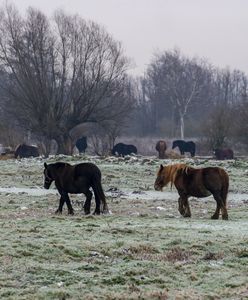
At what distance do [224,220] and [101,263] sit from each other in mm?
6422

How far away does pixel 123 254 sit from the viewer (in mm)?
10609

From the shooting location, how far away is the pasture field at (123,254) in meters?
8.49

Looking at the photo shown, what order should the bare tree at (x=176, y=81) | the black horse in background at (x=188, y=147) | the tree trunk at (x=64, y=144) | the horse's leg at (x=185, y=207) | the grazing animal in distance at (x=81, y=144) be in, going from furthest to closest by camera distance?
the bare tree at (x=176, y=81), the grazing animal in distance at (x=81, y=144), the black horse in background at (x=188, y=147), the tree trunk at (x=64, y=144), the horse's leg at (x=185, y=207)

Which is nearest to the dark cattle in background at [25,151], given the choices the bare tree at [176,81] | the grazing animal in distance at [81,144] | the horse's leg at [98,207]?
the grazing animal in distance at [81,144]

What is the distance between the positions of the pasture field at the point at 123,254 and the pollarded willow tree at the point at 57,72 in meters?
31.3

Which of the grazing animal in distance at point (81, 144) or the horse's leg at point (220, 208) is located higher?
the grazing animal in distance at point (81, 144)

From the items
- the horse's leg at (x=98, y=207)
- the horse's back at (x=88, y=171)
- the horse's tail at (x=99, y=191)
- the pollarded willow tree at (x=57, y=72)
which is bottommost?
the horse's leg at (x=98, y=207)

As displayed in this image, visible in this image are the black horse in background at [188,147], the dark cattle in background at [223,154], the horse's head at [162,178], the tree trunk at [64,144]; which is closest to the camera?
the horse's head at [162,178]

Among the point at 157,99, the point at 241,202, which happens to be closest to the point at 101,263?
the point at 241,202

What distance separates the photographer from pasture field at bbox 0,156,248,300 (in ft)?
27.9

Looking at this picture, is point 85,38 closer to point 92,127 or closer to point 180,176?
point 92,127

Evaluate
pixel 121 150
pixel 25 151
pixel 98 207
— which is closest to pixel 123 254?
pixel 98 207

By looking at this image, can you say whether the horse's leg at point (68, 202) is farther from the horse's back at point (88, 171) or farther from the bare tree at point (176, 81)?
the bare tree at point (176, 81)

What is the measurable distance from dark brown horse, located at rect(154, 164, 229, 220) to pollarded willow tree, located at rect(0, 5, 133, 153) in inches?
1277
